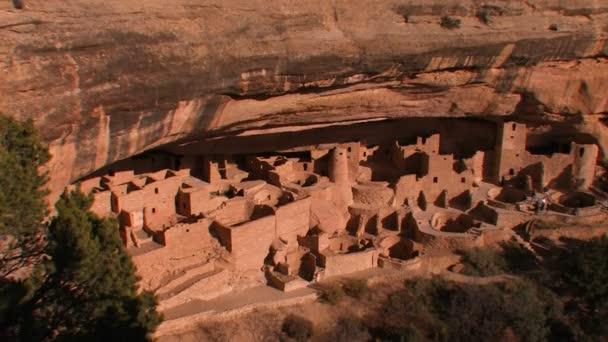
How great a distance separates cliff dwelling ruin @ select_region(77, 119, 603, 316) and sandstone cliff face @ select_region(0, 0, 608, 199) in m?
1.22

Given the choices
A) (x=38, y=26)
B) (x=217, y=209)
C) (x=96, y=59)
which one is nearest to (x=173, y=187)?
(x=217, y=209)

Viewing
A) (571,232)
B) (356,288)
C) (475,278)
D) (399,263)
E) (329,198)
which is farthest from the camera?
(571,232)

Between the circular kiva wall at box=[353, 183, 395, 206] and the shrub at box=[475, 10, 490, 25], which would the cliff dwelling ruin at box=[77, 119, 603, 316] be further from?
the shrub at box=[475, 10, 490, 25]

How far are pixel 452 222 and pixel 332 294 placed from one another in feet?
13.0

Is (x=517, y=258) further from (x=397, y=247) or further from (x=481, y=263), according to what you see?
(x=397, y=247)

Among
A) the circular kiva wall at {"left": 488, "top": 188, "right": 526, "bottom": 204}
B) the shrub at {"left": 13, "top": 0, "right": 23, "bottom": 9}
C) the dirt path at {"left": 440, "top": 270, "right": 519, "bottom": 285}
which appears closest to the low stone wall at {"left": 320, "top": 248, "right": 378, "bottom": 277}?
the dirt path at {"left": 440, "top": 270, "right": 519, "bottom": 285}

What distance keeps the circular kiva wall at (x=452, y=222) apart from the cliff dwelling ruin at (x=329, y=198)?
0.08 ft

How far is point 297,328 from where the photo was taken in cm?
1176

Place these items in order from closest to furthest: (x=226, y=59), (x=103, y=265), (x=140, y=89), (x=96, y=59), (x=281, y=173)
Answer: (x=103, y=265) → (x=96, y=59) → (x=140, y=89) → (x=226, y=59) → (x=281, y=173)

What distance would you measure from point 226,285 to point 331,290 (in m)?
1.99

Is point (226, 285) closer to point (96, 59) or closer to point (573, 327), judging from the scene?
point (96, 59)

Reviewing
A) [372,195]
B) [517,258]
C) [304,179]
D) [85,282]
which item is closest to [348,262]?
[372,195]

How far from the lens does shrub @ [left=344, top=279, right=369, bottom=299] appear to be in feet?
42.0

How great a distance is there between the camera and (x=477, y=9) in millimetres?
12344
